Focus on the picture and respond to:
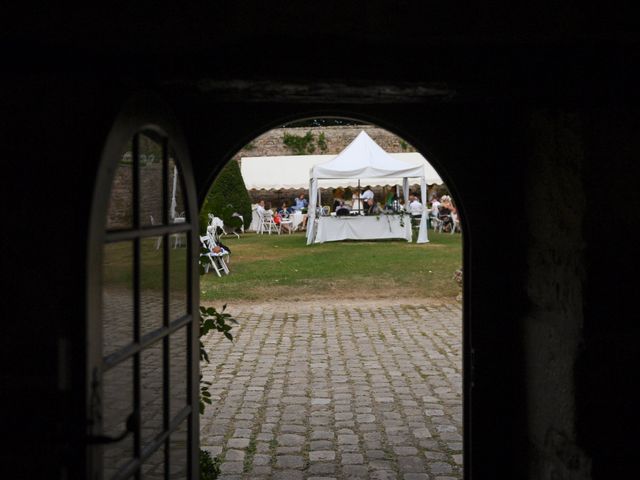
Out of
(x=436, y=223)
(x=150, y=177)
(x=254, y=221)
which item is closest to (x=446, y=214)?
(x=436, y=223)

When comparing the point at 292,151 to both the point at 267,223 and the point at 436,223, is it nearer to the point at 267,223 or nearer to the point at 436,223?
the point at 267,223

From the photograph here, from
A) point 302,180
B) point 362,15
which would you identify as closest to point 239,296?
point 362,15

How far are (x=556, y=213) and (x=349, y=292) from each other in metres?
8.25

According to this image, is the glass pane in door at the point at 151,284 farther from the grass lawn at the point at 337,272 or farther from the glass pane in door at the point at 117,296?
the grass lawn at the point at 337,272

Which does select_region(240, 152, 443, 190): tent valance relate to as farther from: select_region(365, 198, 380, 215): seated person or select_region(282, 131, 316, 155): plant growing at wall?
select_region(282, 131, 316, 155): plant growing at wall

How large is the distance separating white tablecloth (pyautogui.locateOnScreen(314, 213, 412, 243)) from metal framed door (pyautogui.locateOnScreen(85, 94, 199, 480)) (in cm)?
1570

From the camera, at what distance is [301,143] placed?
29.2 meters

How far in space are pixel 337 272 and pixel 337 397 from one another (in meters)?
7.03

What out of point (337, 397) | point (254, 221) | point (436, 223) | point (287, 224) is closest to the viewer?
point (337, 397)

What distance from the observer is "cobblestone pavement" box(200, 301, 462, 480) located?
4.52 meters

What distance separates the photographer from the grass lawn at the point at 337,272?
36.1ft

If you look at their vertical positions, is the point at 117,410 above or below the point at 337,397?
above

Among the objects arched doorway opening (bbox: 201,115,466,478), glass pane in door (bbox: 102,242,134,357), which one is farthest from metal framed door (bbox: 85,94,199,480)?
arched doorway opening (bbox: 201,115,466,478)

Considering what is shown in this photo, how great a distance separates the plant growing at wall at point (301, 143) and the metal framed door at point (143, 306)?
26.5 metres
